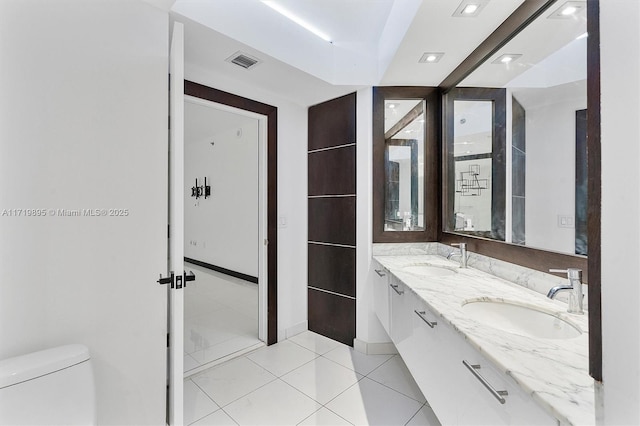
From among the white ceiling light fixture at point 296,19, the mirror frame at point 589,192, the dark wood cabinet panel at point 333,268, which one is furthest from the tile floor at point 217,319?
the white ceiling light fixture at point 296,19

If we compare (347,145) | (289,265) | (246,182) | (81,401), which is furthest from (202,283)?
(81,401)

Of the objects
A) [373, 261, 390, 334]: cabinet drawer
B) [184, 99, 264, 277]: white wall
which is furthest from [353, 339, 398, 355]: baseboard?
[184, 99, 264, 277]: white wall

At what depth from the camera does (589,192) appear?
1.54 ft

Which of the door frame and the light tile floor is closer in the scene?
the light tile floor

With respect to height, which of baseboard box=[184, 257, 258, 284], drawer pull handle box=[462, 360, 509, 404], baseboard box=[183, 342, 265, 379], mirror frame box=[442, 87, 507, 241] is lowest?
baseboard box=[183, 342, 265, 379]

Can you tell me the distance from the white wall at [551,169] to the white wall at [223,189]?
123 inches

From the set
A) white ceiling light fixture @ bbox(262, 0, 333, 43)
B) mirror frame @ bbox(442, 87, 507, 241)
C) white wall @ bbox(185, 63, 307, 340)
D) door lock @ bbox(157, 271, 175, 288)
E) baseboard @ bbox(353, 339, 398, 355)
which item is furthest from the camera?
white wall @ bbox(185, 63, 307, 340)

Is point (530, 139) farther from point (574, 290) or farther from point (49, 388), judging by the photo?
point (49, 388)

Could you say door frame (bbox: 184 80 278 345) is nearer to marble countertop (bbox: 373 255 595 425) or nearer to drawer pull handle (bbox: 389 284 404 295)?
drawer pull handle (bbox: 389 284 404 295)

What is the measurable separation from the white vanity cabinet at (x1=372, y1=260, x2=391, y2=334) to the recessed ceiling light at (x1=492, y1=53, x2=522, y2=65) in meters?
1.51

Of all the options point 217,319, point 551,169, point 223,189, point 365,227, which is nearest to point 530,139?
point 551,169

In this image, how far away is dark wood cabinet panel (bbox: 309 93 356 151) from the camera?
264cm

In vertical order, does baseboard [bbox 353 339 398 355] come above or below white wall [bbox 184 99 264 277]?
below

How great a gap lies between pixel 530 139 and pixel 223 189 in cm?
436
